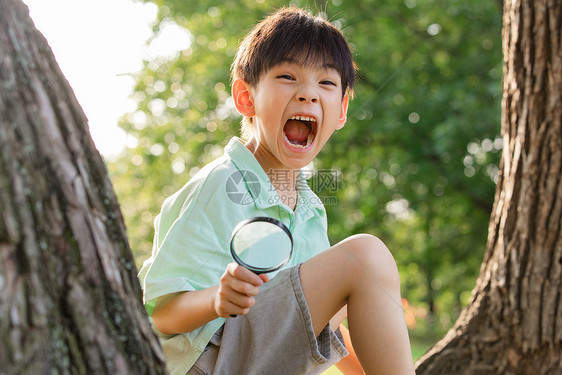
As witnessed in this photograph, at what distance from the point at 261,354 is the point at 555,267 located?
1.39 meters

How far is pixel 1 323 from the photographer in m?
0.97

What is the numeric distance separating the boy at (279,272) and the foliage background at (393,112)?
5.42 m

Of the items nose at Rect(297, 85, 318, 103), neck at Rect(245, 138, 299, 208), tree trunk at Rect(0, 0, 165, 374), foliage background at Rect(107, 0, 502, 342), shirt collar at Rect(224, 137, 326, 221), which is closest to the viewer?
tree trunk at Rect(0, 0, 165, 374)

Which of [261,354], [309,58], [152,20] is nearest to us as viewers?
[261,354]

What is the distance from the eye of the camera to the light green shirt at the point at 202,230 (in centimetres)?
181

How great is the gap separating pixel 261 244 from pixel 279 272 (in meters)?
0.35

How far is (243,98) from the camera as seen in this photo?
238 cm

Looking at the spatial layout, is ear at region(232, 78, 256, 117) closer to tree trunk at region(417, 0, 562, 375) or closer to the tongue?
the tongue

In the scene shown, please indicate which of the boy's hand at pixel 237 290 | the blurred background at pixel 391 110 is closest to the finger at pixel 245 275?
the boy's hand at pixel 237 290

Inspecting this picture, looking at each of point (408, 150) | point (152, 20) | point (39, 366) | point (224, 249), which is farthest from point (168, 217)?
point (152, 20)

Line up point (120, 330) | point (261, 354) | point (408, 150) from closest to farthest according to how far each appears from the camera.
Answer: point (120, 330) < point (261, 354) < point (408, 150)

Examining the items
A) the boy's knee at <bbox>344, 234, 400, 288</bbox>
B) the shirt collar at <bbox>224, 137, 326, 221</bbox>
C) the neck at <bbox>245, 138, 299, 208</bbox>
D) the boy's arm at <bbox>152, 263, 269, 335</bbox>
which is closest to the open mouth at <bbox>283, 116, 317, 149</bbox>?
the neck at <bbox>245, 138, 299, 208</bbox>

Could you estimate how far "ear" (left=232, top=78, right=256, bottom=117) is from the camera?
2354mm

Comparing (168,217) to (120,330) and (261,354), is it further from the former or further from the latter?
(120,330)
